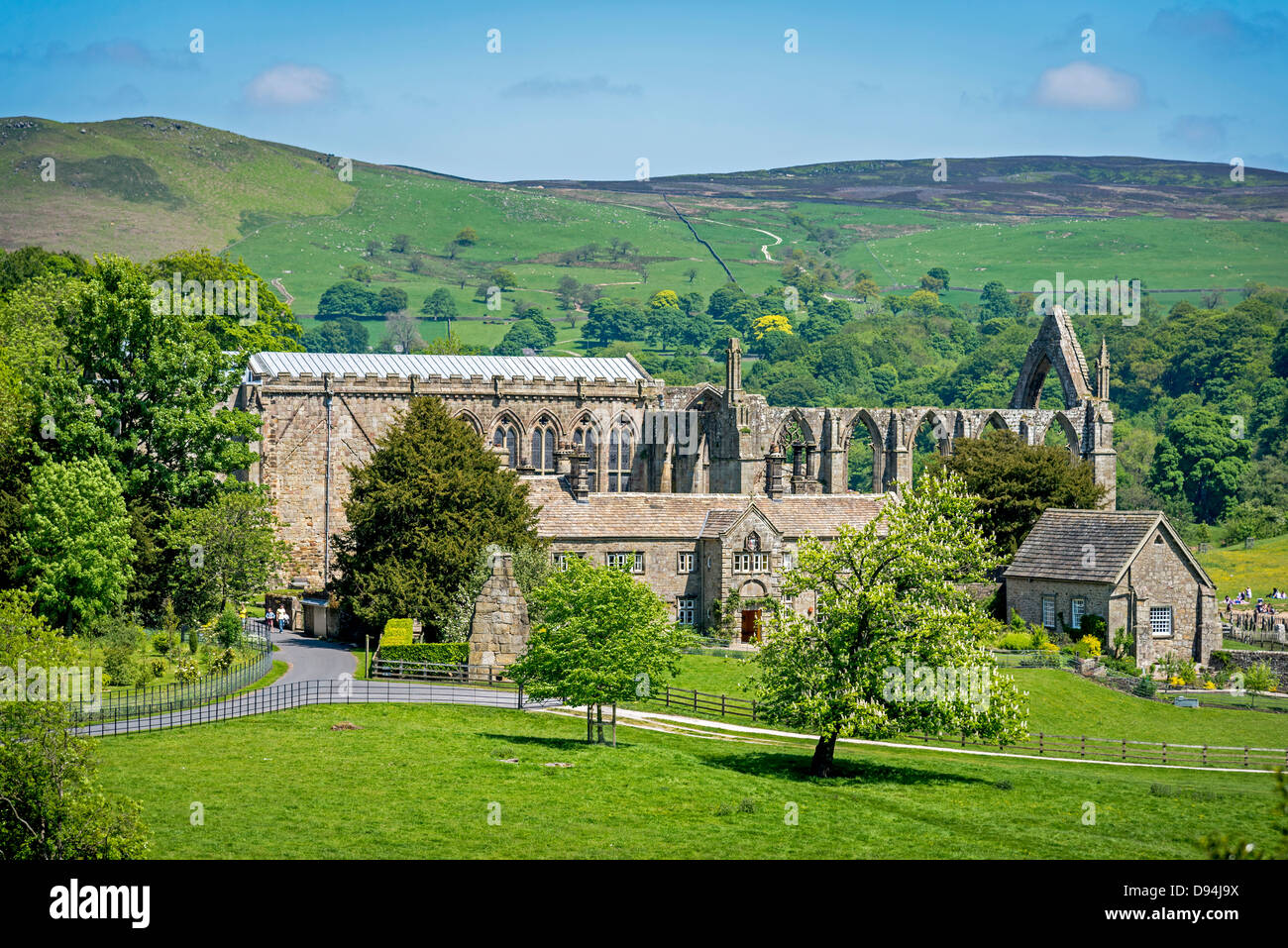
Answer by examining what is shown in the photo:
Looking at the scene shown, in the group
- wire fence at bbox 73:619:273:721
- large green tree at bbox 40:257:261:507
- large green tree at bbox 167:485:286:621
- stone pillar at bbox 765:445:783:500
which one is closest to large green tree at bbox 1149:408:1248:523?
stone pillar at bbox 765:445:783:500

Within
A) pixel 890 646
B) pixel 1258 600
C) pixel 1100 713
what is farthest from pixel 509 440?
pixel 890 646

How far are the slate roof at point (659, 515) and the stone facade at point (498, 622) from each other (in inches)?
385

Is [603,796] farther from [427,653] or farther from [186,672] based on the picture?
[427,653]

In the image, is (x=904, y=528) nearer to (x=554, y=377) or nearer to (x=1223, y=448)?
(x=554, y=377)

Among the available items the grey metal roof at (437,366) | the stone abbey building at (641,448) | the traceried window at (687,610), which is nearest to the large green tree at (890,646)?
the stone abbey building at (641,448)

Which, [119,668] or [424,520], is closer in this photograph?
[119,668]

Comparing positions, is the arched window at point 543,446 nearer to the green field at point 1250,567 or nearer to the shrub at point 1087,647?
the shrub at point 1087,647

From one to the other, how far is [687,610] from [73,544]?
24.9 meters

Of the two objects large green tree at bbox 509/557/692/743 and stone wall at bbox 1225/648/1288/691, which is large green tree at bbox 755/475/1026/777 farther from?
stone wall at bbox 1225/648/1288/691

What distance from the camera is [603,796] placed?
108 feet

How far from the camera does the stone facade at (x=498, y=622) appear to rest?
165 ft
